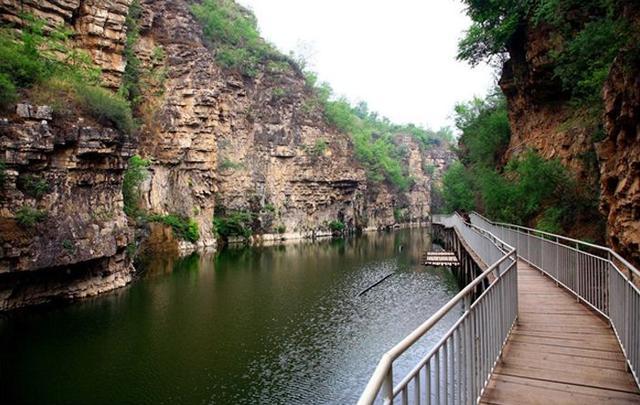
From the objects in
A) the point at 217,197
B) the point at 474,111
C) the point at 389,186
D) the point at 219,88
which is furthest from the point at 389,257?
the point at 389,186

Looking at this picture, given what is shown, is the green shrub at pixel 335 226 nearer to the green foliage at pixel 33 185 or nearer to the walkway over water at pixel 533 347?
the green foliage at pixel 33 185

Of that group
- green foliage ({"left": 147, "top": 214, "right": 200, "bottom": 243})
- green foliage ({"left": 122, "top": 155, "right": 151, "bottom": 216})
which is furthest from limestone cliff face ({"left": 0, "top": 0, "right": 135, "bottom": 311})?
green foliage ({"left": 147, "top": 214, "right": 200, "bottom": 243})

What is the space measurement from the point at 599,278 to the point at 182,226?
36.0m

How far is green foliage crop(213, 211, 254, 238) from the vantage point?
45250 mm

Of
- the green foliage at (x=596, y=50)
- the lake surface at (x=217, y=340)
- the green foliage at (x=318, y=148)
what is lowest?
the lake surface at (x=217, y=340)

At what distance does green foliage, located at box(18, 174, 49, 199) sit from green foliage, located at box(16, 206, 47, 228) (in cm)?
80

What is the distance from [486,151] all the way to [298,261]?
15.5 metres

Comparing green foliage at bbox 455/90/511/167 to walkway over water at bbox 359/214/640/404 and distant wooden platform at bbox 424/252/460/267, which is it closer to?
distant wooden platform at bbox 424/252/460/267

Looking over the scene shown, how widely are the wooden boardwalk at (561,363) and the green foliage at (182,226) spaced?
33127 millimetres

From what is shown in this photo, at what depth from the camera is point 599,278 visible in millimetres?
6949

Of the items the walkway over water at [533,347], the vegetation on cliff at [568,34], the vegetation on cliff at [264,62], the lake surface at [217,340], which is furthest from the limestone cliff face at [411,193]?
the walkway over water at [533,347]

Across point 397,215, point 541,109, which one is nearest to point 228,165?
point 541,109

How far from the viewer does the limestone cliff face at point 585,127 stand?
23.8 ft

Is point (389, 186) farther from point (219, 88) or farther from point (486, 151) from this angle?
point (486, 151)
